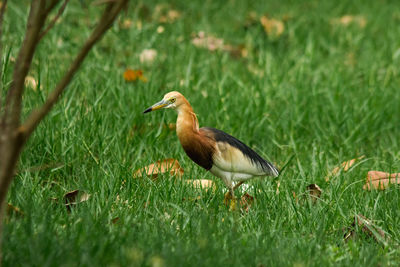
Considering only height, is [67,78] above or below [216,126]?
above

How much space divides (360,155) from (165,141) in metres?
1.41

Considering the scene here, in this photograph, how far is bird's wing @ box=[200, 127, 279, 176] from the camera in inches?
124

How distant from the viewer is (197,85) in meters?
4.83

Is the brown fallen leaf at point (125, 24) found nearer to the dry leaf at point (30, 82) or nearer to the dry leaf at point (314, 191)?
the dry leaf at point (30, 82)

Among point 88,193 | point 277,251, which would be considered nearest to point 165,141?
point 88,193

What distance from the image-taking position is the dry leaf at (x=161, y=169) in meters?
3.44

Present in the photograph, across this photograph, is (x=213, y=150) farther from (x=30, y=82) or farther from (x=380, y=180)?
(x=30, y=82)

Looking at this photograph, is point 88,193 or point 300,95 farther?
point 300,95

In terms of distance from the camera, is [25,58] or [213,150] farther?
[213,150]

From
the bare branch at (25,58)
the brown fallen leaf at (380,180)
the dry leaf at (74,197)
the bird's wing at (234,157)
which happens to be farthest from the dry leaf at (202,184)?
the bare branch at (25,58)

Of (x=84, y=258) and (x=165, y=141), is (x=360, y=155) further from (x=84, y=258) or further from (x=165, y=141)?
(x=84, y=258)

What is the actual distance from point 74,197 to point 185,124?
0.67 m

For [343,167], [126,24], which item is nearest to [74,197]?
[343,167]

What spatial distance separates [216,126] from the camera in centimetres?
430
